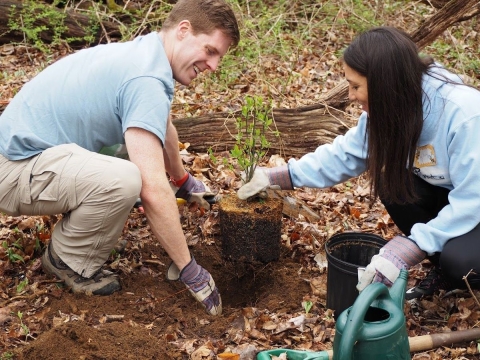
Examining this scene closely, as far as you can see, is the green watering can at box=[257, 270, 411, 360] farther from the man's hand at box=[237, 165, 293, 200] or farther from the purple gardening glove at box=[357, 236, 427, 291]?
the man's hand at box=[237, 165, 293, 200]

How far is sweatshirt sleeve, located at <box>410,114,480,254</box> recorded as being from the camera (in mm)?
2592

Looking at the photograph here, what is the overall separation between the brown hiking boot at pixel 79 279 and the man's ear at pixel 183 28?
134 centimetres

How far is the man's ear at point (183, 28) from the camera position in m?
3.01

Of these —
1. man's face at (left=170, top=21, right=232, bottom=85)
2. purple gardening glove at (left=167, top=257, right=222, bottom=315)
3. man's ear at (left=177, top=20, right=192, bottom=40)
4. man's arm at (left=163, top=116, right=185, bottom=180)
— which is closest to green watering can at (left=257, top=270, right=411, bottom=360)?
purple gardening glove at (left=167, top=257, right=222, bottom=315)

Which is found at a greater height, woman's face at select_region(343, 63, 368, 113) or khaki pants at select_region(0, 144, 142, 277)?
woman's face at select_region(343, 63, 368, 113)

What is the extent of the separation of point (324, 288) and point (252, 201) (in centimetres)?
65

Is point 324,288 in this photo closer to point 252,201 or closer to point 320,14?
point 252,201

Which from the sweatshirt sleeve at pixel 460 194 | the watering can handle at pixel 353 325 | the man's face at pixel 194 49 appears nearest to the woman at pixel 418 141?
the sweatshirt sleeve at pixel 460 194

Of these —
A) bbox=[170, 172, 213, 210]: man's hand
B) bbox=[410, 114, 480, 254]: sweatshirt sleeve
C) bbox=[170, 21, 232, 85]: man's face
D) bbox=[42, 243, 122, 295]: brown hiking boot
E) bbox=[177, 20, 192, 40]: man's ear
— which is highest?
bbox=[177, 20, 192, 40]: man's ear

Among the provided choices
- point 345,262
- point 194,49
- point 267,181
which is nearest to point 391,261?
point 345,262

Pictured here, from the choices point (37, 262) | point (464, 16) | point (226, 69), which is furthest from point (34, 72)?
point (464, 16)

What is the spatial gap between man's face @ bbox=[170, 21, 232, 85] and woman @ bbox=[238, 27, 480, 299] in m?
0.70

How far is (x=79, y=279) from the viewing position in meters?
3.24

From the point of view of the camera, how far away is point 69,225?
3129mm
